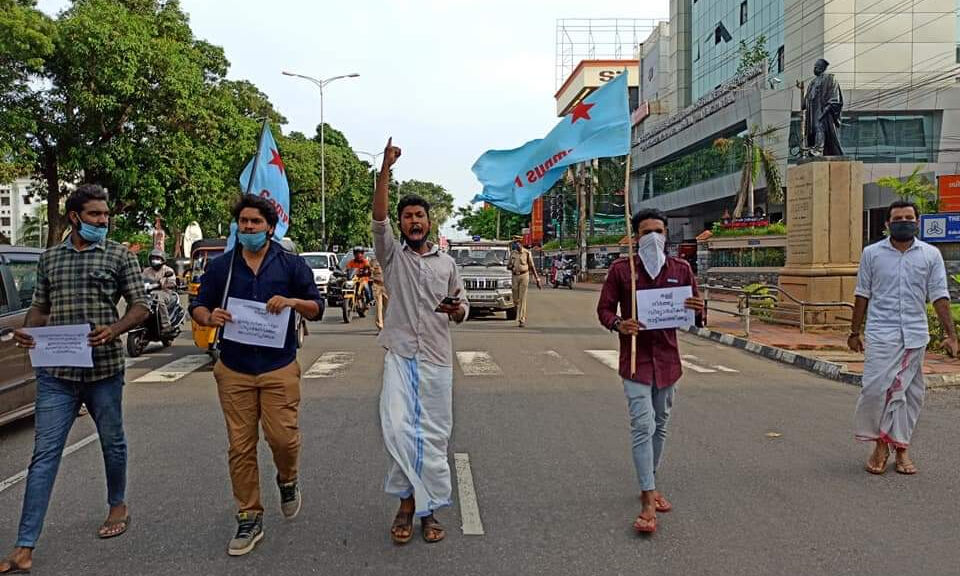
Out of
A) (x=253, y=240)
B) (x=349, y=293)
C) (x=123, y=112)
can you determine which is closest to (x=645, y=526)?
(x=253, y=240)

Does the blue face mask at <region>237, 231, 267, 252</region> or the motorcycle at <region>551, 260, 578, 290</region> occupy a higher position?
the blue face mask at <region>237, 231, 267, 252</region>

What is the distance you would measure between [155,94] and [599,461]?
956 inches

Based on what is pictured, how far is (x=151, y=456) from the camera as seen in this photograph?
21.5 feet

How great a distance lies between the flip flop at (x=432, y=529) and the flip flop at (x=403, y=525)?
0.25 ft

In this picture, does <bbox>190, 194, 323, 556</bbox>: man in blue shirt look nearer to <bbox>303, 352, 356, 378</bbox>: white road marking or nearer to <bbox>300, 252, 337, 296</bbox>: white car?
<bbox>303, 352, 356, 378</bbox>: white road marking

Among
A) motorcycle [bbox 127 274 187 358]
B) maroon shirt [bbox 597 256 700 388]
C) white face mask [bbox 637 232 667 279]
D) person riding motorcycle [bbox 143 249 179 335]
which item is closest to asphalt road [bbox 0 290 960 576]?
maroon shirt [bbox 597 256 700 388]

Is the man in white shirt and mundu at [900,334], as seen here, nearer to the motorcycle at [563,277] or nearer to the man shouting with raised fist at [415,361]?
the man shouting with raised fist at [415,361]

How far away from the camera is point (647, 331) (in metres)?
4.94

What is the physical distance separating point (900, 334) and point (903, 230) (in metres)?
0.76

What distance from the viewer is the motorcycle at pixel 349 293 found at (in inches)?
750

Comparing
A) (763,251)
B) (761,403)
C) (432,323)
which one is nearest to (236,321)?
(432,323)

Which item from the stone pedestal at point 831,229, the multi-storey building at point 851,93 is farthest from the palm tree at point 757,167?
the stone pedestal at point 831,229

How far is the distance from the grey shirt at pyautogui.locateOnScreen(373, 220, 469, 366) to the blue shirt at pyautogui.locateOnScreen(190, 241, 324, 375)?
410 millimetres

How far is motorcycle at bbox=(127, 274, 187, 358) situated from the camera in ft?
39.3
